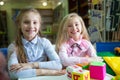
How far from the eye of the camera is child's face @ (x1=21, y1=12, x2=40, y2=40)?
1.13m

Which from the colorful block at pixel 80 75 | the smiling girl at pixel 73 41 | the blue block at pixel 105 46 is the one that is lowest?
the blue block at pixel 105 46

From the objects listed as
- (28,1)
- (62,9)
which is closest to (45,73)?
(62,9)

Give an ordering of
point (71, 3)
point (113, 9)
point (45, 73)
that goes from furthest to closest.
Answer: point (71, 3)
point (113, 9)
point (45, 73)

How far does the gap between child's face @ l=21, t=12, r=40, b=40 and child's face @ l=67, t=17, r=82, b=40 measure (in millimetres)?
263

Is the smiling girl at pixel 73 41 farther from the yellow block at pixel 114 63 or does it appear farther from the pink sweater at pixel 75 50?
the yellow block at pixel 114 63

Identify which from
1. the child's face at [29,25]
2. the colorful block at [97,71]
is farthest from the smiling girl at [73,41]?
the colorful block at [97,71]

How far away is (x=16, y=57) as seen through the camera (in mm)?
1068

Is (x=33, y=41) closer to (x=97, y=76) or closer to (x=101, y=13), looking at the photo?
(x=97, y=76)

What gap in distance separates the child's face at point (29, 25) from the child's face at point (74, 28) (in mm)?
263

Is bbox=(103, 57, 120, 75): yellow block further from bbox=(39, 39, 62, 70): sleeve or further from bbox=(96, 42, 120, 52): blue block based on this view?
bbox=(96, 42, 120, 52): blue block

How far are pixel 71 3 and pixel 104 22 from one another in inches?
73.0

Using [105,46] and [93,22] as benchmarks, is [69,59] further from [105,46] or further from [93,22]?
[93,22]

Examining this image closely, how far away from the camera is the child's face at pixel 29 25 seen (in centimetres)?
113

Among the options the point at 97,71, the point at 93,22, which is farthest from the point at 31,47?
the point at 93,22
